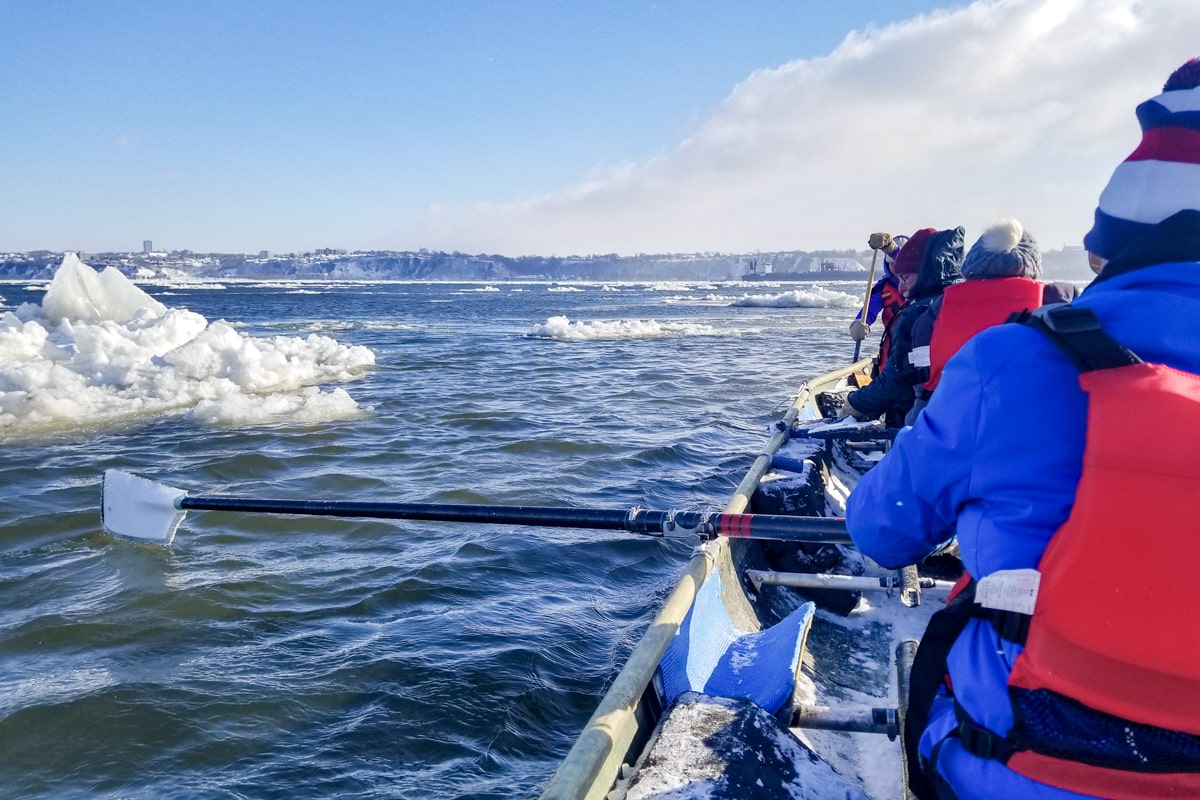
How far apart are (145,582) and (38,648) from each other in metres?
1.05

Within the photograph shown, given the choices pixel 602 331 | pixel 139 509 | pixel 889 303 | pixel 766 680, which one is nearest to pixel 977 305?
pixel 766 680

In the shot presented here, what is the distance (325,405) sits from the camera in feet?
42.2

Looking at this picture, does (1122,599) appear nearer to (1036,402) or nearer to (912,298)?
(1036,402)

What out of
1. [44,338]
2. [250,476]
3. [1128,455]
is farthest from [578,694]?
[44,338]

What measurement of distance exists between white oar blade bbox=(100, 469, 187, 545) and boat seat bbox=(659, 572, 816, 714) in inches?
162

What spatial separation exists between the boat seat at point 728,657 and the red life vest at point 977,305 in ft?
5.79

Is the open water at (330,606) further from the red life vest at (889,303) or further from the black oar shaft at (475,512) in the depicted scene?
the red life vest at (889,303)

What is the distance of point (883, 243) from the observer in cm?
841

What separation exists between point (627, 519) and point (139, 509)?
13.6 ft

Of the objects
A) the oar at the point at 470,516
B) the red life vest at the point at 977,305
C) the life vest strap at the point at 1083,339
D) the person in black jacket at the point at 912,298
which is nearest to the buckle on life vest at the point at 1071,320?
the life vest strap at the point at 1083,339

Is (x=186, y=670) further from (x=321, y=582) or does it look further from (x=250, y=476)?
(x=250, y=476)

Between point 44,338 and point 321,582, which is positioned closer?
point 321,582

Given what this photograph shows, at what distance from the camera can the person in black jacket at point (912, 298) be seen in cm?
511

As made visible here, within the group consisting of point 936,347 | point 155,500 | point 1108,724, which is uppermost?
point 936,347
